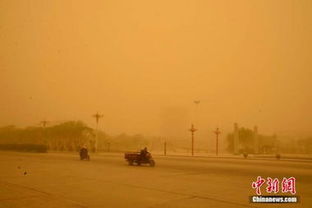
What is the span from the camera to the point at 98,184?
1647cm

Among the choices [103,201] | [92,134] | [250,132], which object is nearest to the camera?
[103,201]

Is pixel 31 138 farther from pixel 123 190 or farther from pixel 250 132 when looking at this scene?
pixel 123 190

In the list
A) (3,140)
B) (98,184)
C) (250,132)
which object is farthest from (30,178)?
(3,140)

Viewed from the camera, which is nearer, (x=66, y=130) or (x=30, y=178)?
(x=30, y=178)

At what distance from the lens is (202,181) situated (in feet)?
58.1

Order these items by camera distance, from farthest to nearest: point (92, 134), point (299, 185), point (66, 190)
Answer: point (92, 134), point (299, 185), point (66, 190)

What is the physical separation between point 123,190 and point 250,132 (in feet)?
282

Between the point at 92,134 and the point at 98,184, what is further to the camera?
the point at 92,134

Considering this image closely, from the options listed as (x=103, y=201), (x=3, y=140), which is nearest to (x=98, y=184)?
(x=103, y=201)

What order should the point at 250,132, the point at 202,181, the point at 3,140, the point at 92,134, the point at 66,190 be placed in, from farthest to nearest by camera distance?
the point at 3,140 → the point at 250,132 → the point at 92,134 → the point at 202,181 → the point at 66,190

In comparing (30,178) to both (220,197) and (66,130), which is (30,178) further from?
(66,130)

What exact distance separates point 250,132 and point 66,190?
86875 millimetres

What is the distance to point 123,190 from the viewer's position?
14680mm

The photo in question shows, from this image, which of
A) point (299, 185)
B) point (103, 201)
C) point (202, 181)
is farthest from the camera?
point (202, 181)
